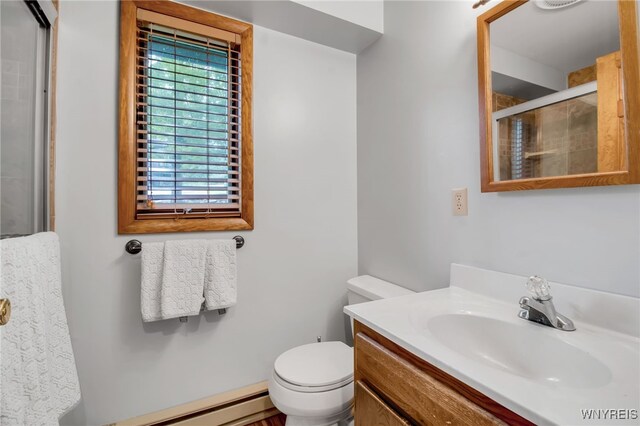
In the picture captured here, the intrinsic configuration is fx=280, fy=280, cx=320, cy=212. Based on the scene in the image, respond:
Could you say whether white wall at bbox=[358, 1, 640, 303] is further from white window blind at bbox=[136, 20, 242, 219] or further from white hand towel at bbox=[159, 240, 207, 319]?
white hand towel at bbox=[159, 240, 207, 319]

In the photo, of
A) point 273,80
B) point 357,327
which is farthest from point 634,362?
point 273,80

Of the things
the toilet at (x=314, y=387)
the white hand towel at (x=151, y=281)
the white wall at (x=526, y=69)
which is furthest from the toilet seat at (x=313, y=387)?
the white wall at (x=526, y=69)

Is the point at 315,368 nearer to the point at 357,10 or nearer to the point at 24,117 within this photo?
the point at 24,117

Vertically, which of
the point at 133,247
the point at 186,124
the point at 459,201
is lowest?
the point at 133,247

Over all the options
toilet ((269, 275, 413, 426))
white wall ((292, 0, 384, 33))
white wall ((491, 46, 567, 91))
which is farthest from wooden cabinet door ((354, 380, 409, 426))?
white wall ((292, 0, 384, 33))

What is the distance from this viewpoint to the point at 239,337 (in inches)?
58.2

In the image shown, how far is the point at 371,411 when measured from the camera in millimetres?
808

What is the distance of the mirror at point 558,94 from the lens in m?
0.72

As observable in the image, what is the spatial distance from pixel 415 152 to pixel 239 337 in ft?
4.29

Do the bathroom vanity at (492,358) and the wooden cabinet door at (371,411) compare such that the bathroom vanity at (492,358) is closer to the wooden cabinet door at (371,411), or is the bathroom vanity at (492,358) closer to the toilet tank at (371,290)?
the wooden cabinet door at (371,411)

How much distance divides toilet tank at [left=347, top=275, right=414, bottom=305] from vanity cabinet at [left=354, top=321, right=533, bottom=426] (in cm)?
47

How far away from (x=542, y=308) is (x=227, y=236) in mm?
1300

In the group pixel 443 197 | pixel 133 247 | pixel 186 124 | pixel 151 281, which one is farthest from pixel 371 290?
pixel 186 124

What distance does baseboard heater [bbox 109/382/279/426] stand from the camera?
1.29m
